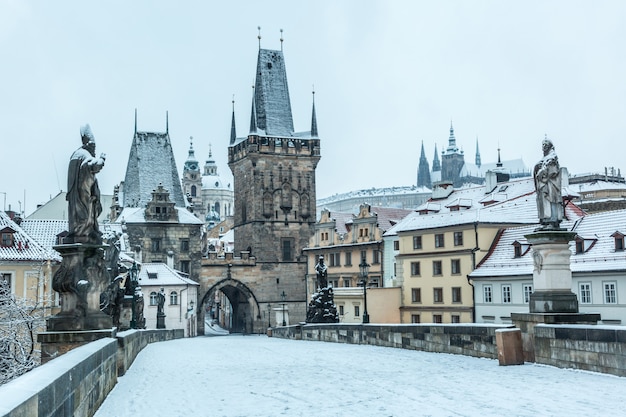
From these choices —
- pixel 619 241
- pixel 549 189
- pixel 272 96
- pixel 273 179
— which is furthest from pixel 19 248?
pixel 272 96

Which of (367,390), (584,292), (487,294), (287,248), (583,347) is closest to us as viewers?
(367,390)

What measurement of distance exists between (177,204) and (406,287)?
3145 cm

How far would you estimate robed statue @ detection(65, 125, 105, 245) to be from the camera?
11570mm

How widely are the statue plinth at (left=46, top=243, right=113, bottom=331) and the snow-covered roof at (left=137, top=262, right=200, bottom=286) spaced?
47119 mm

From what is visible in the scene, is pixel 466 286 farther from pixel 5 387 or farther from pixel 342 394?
pixel 5 387

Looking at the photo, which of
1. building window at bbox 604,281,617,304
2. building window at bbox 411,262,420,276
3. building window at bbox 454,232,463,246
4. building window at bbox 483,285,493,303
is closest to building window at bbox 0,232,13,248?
building window at bbox 411,262,420,276

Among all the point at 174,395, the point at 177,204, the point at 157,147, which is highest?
the point at 157,147

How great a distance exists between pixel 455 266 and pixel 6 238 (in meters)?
24.6

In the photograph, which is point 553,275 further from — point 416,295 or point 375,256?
point 375,256

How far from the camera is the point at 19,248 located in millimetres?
39688

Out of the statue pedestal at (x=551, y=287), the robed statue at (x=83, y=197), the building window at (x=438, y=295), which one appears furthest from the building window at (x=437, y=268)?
the robed statue at (x=83, y=197)

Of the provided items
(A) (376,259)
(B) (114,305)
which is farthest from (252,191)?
(B) (114,305)

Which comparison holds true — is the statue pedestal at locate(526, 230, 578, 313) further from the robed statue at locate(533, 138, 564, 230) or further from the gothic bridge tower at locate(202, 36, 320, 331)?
the gothic bridge tower at locate(202, 36, 320, 331)

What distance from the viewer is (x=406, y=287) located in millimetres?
48938
